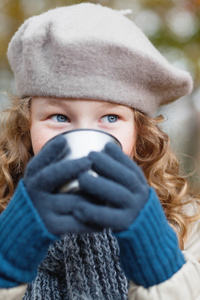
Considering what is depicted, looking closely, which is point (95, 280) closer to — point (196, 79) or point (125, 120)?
point (125, 120)

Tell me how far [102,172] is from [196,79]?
6.63m

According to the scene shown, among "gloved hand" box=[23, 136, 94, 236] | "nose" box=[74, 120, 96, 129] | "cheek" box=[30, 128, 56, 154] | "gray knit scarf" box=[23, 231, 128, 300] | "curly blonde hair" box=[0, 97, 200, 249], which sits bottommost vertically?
"gray knit scarf" box=[23, 231, 128, 300]

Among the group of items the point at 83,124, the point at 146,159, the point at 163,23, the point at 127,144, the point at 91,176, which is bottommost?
the point at 163,23

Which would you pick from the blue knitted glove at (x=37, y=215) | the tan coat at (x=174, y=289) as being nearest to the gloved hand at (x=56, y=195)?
the blue knitted glove at (x=37, y=215)

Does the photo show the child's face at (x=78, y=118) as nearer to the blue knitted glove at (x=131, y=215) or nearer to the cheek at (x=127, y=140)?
the cheek at (x=127, y=140)

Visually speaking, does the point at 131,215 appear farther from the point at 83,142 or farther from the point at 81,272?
the point at 81,272

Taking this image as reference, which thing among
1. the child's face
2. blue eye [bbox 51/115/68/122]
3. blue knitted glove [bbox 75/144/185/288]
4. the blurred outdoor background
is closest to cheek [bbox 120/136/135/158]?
the child's face

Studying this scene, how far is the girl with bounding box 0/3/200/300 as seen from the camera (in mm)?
968

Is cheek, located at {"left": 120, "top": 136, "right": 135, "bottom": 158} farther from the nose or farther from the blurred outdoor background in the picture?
the blurred outdoor background

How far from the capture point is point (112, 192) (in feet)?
3.08

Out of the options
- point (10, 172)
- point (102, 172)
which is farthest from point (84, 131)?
point (10, 172)

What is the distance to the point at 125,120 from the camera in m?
1.49

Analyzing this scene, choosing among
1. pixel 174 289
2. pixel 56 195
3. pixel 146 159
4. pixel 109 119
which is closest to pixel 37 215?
pixel 56 195

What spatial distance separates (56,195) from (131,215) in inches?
7.5
